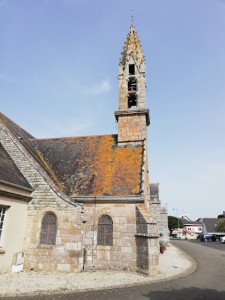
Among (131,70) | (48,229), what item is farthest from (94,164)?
(131,70)

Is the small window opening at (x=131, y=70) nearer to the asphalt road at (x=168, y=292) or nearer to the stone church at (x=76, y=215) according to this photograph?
the stone church at (x=76, y=215)

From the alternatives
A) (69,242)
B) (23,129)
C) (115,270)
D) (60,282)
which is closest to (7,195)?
(69,242)

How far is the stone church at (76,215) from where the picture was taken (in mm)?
9984

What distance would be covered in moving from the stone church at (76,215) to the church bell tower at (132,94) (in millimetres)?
1861

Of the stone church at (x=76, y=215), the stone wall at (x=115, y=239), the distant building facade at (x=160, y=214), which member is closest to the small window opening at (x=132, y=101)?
the stone church at (x=76, y=215)

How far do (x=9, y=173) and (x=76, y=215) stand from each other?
3.90 metres

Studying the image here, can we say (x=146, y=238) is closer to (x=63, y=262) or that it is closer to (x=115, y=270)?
(x=115, y=270)

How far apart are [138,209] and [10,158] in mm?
7649

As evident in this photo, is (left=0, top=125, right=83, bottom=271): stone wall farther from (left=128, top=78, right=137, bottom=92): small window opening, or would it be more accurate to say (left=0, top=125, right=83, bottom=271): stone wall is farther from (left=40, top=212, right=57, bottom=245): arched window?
(left=128, top=78, right=137, bottom=92): small window opening

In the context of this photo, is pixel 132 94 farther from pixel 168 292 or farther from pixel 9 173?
pixel 168 292

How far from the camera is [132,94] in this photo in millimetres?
17406

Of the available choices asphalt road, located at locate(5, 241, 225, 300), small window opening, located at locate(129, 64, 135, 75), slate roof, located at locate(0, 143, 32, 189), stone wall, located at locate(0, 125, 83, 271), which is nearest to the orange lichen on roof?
stone wall, located at locate(0, 125, 83, 271)

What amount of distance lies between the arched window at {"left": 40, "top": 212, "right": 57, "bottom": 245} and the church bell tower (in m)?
7.56

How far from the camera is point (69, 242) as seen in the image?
1013cm
